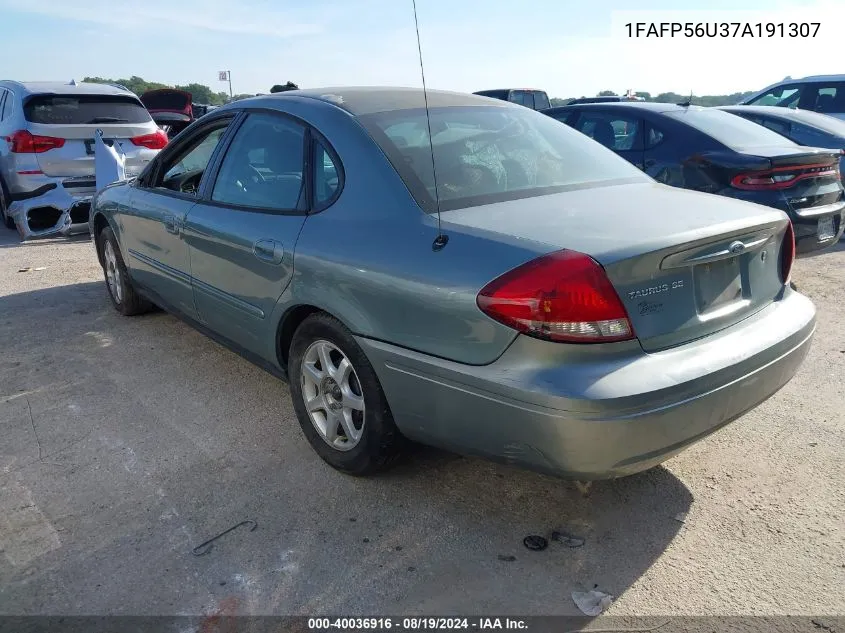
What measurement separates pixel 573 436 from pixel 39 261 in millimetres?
6746

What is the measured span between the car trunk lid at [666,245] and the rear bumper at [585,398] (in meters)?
0.10

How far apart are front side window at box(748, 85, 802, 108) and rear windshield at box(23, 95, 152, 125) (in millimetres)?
9948

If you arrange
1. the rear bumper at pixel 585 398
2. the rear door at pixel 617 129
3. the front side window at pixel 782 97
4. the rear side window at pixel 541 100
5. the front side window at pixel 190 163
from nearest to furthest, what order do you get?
1. the rear bumper at pixel 585 398
2. the front side window at pixel 190 163
3. the rear door at pixel 617 129
4. the front side window at pixel 782 97
5. the rear side window at pixel 541 100

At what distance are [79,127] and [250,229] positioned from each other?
19.6 ft

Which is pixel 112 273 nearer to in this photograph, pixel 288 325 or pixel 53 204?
pixel 288 325

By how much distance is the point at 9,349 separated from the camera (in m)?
4.61

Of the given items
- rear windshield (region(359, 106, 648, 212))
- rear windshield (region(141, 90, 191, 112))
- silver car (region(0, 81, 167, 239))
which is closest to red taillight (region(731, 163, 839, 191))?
rear windshield (region(359, 106, 648, 212))

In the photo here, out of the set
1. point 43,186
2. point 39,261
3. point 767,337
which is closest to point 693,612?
point 767,337

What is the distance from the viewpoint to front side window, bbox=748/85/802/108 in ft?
38.0

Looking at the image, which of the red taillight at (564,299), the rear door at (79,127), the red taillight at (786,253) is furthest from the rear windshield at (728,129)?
the rear door at (79,127)

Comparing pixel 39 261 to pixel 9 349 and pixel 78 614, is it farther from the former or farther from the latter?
pixel 78 614

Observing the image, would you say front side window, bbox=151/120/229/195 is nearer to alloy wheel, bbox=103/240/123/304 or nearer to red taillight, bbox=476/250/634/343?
alloy wheel, bbox=103/240/123/304

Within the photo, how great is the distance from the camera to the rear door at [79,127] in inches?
312

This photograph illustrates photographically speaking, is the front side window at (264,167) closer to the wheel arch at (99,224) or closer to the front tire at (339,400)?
the front tire at (339,400)
